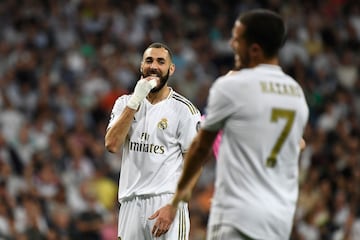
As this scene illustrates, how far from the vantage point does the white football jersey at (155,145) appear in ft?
23.9

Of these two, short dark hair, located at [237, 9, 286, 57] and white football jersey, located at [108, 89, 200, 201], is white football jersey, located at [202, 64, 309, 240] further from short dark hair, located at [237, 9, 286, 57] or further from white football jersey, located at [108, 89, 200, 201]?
white football jersey, located at [108, 89, 200, 201]

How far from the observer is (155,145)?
7.32 meters

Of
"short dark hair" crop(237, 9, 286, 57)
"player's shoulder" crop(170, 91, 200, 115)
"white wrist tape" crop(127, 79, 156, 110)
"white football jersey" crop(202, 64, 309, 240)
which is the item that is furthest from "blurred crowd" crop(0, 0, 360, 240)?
"short dark hair" crop(237, 9, 286, 57)

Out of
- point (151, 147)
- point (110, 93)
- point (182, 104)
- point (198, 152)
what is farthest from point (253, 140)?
point (110, 93)

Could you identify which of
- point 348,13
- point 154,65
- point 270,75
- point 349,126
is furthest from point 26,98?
point 270,75

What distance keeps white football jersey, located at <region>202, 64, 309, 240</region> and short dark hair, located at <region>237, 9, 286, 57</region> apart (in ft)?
0.57

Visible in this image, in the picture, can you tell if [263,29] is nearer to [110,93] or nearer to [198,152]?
[198,152]

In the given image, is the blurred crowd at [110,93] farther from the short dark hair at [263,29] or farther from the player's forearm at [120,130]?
the short dark hair at [263,29]

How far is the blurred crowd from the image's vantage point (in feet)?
46.1

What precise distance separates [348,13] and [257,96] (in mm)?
14659

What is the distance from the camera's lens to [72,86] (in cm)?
1647

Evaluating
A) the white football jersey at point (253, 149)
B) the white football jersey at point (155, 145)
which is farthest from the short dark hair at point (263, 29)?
the white football jersey at point (155, 145)

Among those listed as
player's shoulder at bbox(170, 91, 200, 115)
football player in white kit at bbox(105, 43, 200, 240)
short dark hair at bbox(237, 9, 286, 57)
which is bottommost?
football player in white kit at bbox(105, 43, 200, 240)

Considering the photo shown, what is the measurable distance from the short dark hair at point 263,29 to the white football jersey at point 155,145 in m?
2.38
